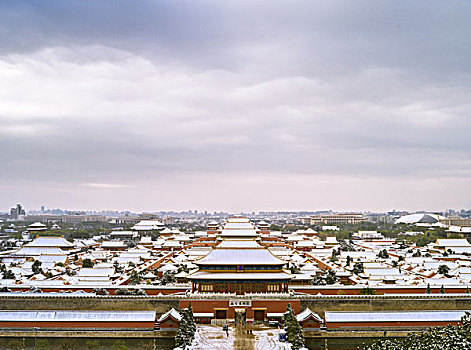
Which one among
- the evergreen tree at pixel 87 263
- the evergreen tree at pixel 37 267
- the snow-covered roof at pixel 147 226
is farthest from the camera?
the snow-covered roof at pixel 147 226

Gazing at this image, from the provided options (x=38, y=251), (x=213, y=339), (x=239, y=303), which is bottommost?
(x=213, y=339)

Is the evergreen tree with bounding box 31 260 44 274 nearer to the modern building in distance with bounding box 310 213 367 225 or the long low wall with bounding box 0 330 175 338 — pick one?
the long low wall with bounding box 0 330 175 338

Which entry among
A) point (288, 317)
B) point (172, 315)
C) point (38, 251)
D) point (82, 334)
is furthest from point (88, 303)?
point (38, 251)

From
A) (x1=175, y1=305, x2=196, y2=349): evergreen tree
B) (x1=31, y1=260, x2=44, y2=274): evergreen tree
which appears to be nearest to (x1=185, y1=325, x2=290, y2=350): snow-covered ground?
(x1=175, y1=305, x2=196, y2=349): evergreen tree

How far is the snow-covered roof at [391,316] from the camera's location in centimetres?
2877

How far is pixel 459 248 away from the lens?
2415 inches

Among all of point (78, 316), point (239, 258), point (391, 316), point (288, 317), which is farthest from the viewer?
point (239, 258)

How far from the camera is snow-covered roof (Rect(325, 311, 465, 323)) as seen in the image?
94.4 feet

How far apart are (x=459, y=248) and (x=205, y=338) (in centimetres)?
4619

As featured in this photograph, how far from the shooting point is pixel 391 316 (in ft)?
95.7

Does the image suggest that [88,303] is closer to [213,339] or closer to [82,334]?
[82,334]

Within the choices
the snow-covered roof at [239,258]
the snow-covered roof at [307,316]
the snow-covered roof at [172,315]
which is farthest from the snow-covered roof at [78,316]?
the snow-covered roof at [307,316]

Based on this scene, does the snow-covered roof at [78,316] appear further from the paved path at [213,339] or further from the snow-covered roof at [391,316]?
the snow-covered roof at [391,316]

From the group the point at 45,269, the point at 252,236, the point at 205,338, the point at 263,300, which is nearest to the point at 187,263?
the point at 252,236
